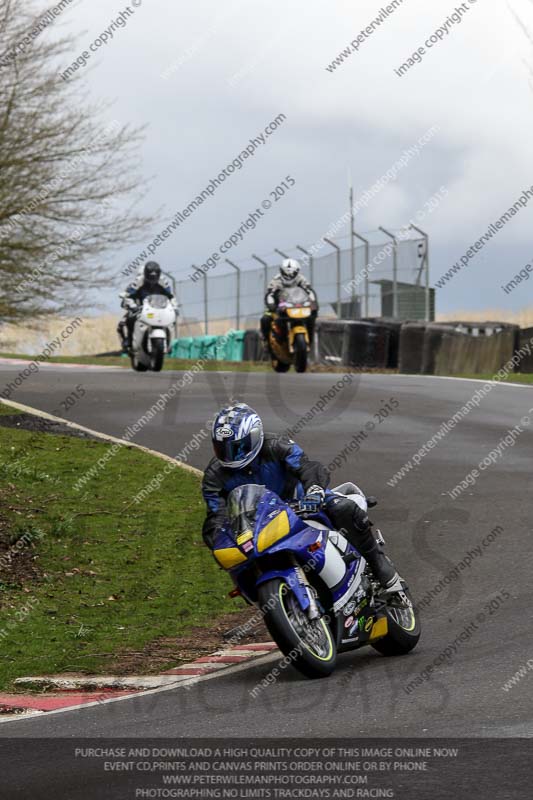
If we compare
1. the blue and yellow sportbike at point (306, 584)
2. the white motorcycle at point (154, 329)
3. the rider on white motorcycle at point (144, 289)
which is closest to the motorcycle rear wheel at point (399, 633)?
the blue and yellow sportbike at point (306, 584)

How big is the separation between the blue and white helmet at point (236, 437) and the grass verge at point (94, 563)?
1.68 meters

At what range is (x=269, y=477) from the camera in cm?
880

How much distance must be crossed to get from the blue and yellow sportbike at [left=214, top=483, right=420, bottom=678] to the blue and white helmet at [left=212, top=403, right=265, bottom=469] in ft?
0.91

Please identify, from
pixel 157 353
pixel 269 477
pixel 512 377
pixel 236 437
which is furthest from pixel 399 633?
pixel 512 377

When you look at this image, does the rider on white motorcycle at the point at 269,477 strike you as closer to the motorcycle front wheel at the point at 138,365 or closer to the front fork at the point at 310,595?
the front fork at the point at 310,595

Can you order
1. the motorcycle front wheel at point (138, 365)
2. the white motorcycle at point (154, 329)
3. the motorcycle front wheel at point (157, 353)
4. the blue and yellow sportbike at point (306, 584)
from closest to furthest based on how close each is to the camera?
the blue and yellow sportbike at point (306, 584) → the white motorcycle at point (154, 329) → the motorcycle front wheel at point (157, 353) → the motorcycle front wheel at point (138, 365)

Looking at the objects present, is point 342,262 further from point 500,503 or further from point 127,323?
point 500,503

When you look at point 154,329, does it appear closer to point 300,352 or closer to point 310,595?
point 300,352

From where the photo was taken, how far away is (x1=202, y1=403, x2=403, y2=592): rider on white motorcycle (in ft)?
28.0

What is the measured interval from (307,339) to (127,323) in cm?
338

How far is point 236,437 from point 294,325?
→ 17.5 meters

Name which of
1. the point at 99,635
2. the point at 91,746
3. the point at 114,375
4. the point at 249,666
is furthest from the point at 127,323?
the point at 91,746

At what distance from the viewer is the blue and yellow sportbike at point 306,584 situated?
310 inches

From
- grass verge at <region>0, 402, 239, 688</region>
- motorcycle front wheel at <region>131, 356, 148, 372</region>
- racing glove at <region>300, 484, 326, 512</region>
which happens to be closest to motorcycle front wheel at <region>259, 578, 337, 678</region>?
racing glove at <region>300, 484, 326, 512</region>
